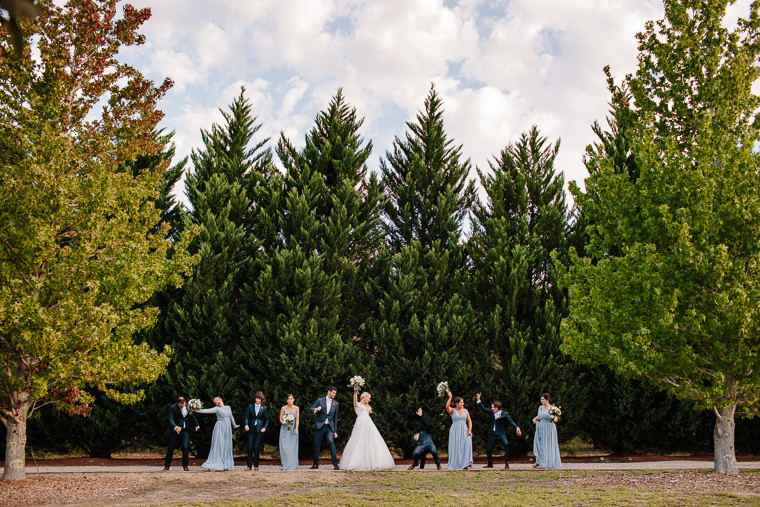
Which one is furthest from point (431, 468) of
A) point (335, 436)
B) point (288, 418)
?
point (288, 418)

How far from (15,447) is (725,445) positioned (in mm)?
13699

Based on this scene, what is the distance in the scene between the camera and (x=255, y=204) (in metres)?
19.5

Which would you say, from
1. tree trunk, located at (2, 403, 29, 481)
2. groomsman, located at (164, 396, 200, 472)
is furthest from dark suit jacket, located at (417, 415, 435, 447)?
tree trunk, located at (2, 403, 29, 481)

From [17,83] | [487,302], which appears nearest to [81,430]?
[17,83]

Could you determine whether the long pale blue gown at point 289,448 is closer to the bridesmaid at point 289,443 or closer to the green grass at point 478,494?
the bridesmaid at point 289,443

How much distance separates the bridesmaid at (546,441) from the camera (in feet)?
45.8

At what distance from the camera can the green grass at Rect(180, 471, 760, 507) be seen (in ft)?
29.1

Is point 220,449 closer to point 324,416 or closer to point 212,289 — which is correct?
point 324,416

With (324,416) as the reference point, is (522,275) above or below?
above

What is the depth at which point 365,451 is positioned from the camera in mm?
13500

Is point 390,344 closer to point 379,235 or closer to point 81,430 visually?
point 379,235

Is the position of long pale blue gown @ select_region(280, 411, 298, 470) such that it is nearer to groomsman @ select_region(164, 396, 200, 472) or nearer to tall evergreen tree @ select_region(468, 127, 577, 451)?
groomsman @ select_region(164, 396, 200, 472)

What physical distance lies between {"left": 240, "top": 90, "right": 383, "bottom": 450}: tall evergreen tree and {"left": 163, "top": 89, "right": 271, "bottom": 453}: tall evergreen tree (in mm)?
625

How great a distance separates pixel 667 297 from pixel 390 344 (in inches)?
317
